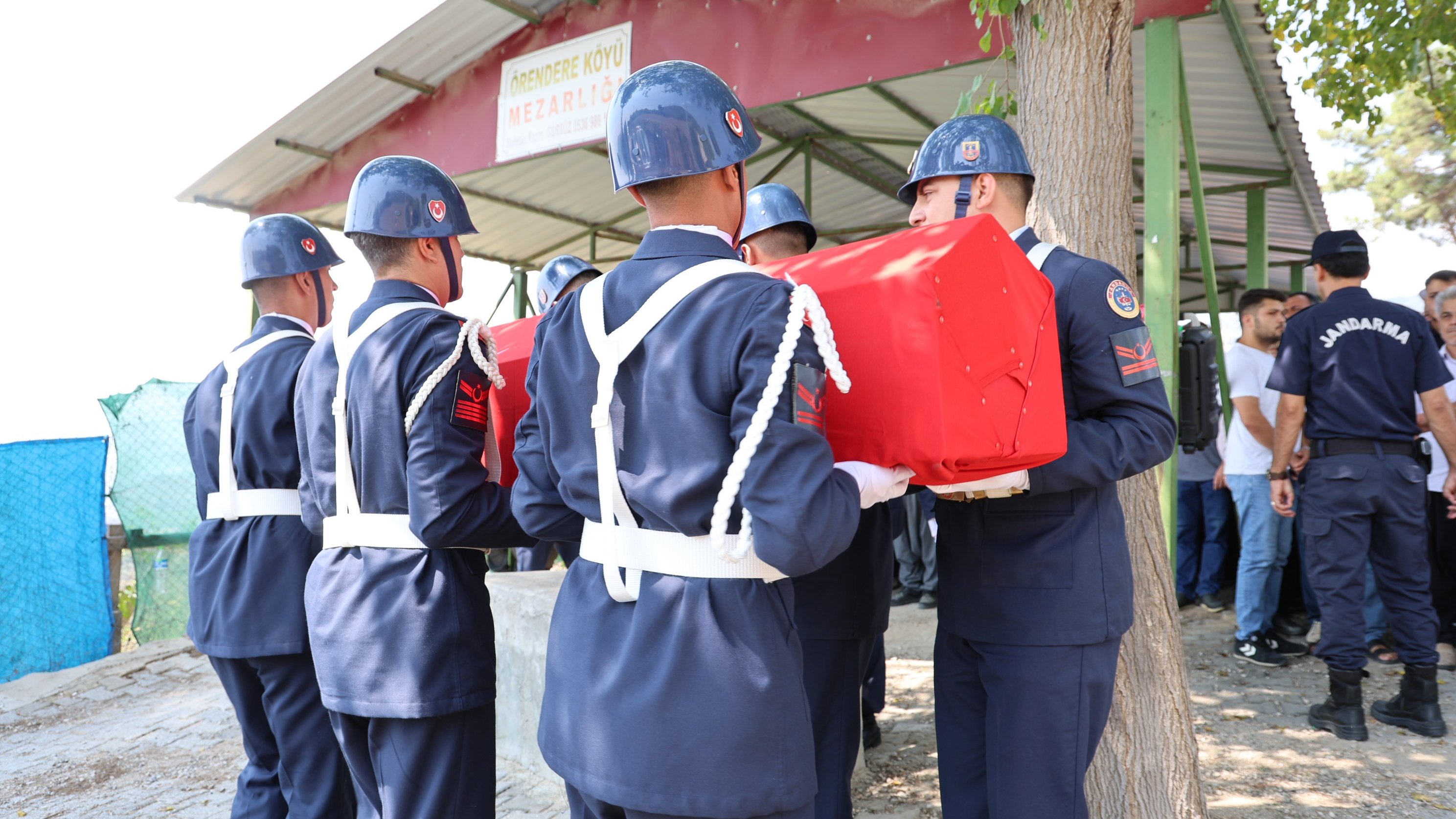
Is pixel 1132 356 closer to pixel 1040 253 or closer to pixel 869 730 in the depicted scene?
pixel 1040 253

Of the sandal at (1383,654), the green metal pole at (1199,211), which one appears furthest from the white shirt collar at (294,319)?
the sandal at (1383,654)

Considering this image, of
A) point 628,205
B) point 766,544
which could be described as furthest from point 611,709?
point 628,205

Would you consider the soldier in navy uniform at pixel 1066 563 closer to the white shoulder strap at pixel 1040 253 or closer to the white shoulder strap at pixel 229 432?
the white shoulder strap at pixel 1040 253

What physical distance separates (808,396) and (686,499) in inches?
10.3

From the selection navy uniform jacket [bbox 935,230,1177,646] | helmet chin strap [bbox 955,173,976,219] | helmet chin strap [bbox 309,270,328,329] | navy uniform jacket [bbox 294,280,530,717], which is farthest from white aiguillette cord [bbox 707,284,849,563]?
helmet chin strap [bbox 309,270,328,329]

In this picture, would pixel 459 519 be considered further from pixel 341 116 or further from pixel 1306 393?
pixel 341 116

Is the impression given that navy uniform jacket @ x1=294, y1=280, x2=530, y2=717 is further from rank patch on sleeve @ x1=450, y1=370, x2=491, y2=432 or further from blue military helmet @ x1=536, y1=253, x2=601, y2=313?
blue military helmet @ x1=536, y1=253, x2=601, y2=313

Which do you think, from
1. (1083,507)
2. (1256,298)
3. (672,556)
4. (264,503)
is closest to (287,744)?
(264,503)

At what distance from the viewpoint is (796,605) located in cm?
300

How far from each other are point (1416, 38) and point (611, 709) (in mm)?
5647

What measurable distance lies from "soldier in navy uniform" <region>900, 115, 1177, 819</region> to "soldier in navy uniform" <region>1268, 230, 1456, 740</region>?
2758 millimetres

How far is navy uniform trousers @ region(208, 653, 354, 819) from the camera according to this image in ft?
9.00

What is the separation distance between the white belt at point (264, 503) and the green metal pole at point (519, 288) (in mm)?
9798

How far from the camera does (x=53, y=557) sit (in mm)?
6387
